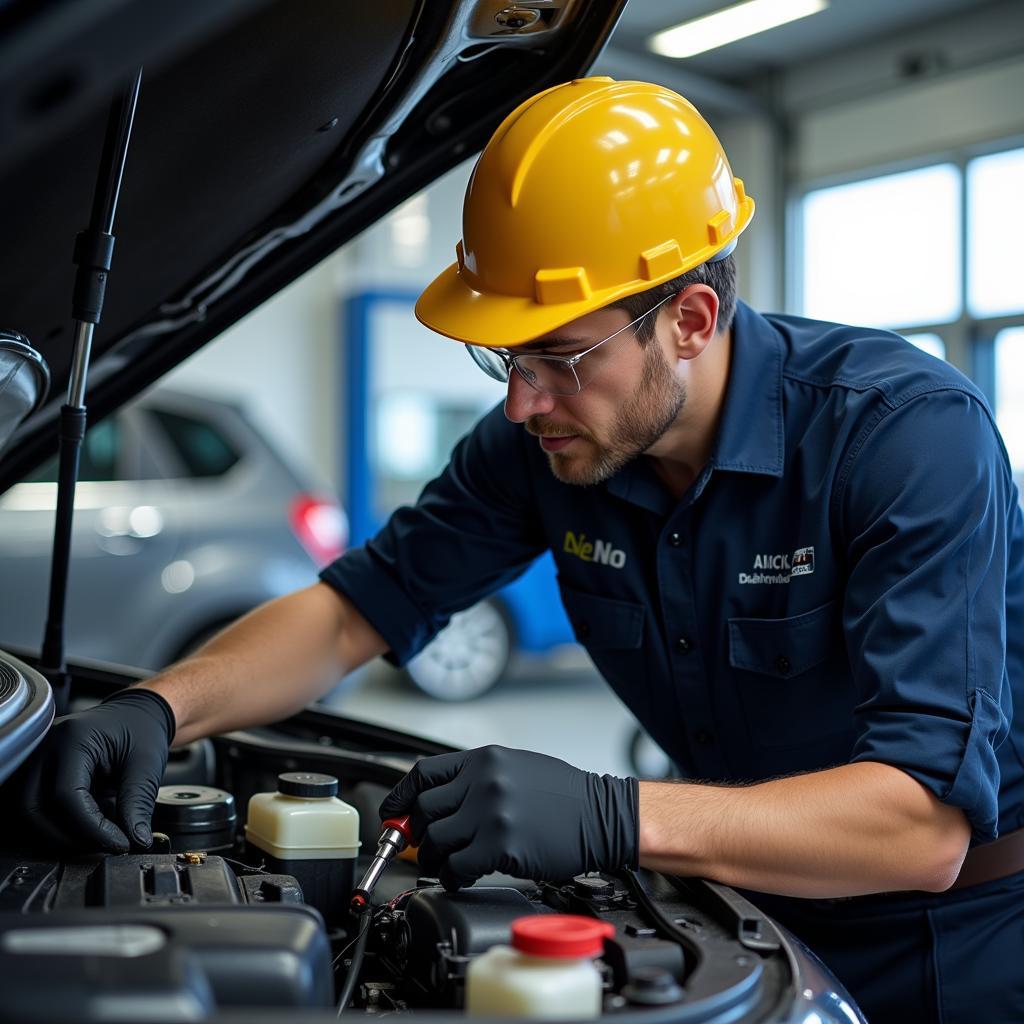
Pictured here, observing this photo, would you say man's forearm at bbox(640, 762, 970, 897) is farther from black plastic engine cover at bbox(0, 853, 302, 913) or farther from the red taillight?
the red taillight

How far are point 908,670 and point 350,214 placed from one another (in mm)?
826

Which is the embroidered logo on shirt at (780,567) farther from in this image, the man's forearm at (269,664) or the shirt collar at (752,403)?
the man's forearm at (269,664)

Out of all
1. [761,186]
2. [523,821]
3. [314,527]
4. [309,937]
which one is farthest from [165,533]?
[761,186]

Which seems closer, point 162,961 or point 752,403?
point 162,961

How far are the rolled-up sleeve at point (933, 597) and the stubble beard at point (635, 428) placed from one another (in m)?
0.24

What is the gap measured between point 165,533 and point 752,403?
297 cm

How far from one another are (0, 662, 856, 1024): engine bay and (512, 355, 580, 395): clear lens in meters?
0.47

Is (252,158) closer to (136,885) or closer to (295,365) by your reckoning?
(136,885)

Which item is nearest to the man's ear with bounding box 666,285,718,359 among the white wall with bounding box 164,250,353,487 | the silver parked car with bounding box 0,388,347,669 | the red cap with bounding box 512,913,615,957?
the red cap with bounding box 512,913,615,957

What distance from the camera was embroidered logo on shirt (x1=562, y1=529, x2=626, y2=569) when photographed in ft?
4.99

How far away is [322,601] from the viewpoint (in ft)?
5.34

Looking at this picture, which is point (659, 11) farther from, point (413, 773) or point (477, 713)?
point (413, 773)

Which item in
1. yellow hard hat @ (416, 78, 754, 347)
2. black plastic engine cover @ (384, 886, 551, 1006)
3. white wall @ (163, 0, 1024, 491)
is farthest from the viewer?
white wall @ (163, 0, 1024, 491)

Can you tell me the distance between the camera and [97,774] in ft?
4.05
